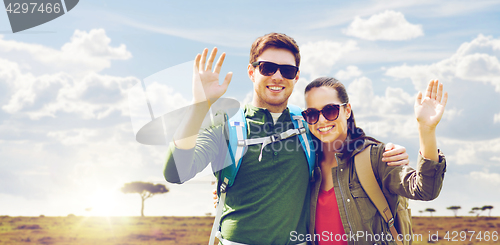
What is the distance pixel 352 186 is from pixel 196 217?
52.1 metres

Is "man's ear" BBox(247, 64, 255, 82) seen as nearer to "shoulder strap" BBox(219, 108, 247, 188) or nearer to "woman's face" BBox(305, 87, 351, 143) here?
"shoulder strap" BBox(219, 108, 247, 188)

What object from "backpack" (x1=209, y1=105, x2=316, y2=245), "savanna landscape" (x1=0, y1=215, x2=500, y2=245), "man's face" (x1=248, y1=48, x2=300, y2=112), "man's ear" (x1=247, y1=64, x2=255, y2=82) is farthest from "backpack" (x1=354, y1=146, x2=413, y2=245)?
"savanna landscape" (x1=0, y1=215, x2=500, y2=245)

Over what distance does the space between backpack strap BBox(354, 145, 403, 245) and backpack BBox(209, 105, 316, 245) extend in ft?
2.39

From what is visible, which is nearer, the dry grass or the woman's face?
the woman's face

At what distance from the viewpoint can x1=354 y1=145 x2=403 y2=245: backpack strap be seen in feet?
15.1

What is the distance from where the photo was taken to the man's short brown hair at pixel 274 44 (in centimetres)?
545

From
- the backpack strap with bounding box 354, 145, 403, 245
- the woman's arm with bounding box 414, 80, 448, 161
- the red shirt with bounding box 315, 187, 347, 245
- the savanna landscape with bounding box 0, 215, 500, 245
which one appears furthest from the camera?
the savanna landscape with bounding box 0, 215, 500, 245

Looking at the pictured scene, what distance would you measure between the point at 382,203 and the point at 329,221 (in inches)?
29.0

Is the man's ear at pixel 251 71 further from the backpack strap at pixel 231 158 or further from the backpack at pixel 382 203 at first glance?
the backpack at pixel 382 203

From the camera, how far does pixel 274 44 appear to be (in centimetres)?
545

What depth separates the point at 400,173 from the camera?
4344mm

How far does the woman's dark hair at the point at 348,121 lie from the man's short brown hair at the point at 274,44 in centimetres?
67

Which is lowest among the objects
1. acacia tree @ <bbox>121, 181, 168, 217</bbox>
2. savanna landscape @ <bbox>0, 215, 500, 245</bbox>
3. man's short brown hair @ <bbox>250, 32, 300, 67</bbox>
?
savanna landscape @ <bbox>0, 215, 500, 245</bbox>

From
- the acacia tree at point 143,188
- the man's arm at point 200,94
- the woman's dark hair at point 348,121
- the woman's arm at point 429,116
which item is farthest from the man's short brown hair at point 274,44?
the acacia tree at point 143,188
